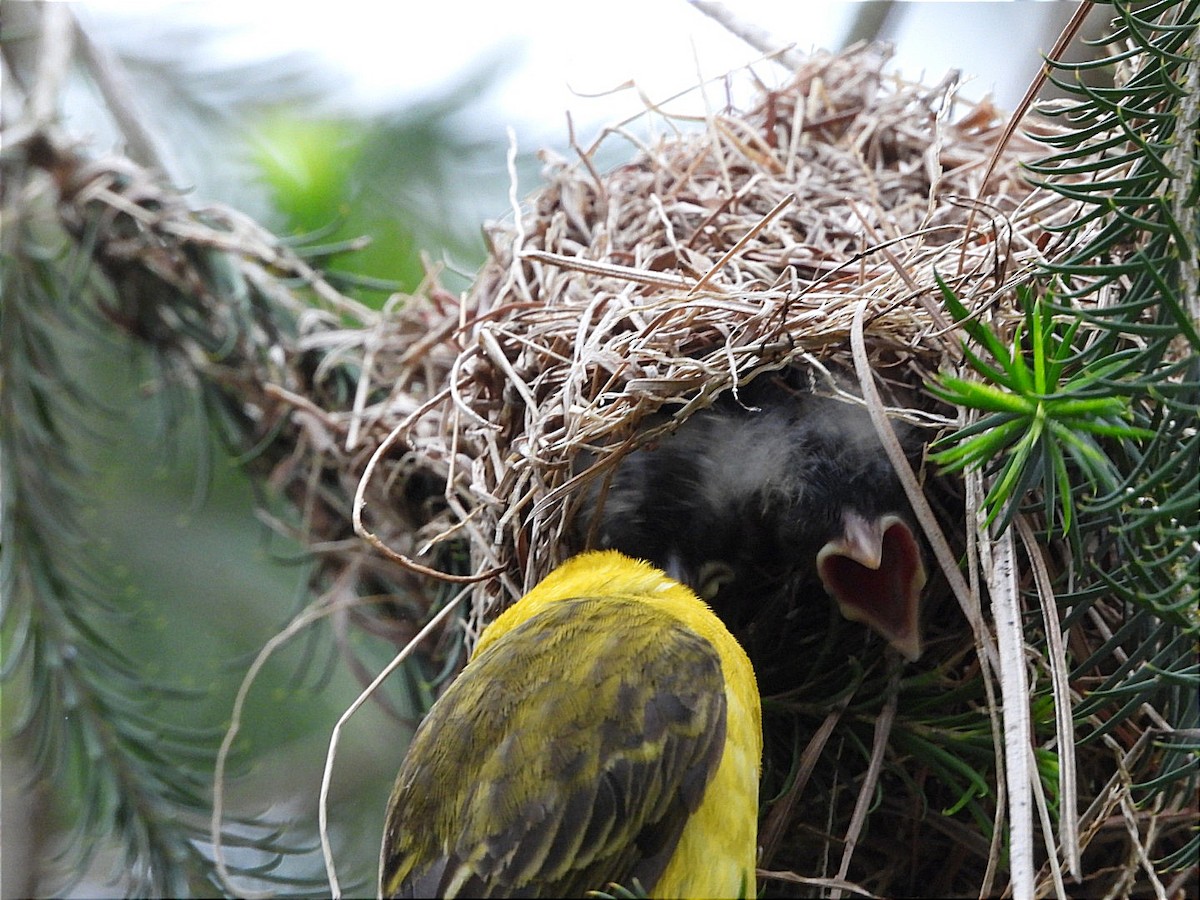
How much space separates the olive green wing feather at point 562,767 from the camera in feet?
3.09

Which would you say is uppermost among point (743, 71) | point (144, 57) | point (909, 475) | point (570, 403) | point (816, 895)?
point (144, 57)

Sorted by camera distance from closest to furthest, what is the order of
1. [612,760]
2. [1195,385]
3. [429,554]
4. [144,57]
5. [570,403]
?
[1195,385] → [612,760] → [570,403] → [429,554] → [144,57]

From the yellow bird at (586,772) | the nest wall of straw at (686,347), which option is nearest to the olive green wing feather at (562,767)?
the yellow bird at (586,772)

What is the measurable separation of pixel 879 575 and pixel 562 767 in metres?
0.43

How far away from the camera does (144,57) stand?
7.41ft

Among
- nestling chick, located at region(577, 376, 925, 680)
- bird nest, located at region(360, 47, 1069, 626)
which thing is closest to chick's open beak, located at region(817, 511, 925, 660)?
nestling chick, located at region(577, 376, 925, 680)

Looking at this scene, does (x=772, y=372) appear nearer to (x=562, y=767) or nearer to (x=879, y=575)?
(x=879, y=575)

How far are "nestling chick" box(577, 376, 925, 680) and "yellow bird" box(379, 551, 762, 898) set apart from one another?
0.20 meters

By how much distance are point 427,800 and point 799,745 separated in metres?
0.45

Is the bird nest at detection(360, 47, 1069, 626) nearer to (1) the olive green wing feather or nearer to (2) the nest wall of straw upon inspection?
(2) the nest wall of straw

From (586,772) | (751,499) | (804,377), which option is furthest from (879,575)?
(586,772)

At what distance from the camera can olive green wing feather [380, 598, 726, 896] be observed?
94cm

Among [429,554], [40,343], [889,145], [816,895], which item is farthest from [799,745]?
[40,343]

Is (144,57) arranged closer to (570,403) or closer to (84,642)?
(84,642)
